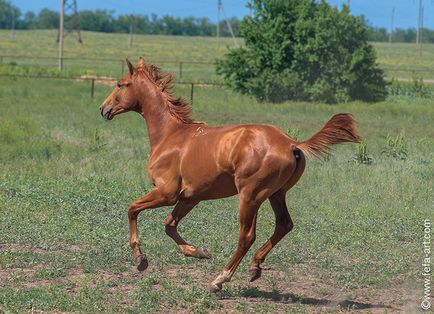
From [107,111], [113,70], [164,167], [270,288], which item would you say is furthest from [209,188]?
[113,70]

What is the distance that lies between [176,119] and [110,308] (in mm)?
2318

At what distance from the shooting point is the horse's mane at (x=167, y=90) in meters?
8.76

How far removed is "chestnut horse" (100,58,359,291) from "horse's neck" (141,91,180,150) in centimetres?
1

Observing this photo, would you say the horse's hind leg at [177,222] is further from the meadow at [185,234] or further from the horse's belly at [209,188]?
the meadow at [185,234]

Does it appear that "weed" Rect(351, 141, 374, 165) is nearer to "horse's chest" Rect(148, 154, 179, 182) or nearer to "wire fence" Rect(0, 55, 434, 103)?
"horse's chest" Rect(148, 154, 179, 182)

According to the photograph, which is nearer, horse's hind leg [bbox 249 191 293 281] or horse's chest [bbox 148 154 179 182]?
Answer: horse's hind leg [bbox 249 191 293 281]

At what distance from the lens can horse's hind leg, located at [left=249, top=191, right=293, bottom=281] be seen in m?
7.86

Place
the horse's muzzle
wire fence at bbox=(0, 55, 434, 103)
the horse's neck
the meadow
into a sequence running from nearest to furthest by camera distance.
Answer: the meadow < the horse's neck < the horse's muzzle < wire fence at bbox=(0, 55, 434, 103)

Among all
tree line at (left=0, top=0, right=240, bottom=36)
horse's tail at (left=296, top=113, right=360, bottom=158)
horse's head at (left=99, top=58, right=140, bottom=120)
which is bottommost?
horse's tail at (left=296, top=113, right=360, bottom=158)

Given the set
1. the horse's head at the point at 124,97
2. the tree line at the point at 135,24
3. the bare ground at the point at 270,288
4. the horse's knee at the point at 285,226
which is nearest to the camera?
the bare ground at the point at 270,288

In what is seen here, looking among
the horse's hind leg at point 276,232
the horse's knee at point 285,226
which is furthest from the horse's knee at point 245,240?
the horse's knee at point 285,226

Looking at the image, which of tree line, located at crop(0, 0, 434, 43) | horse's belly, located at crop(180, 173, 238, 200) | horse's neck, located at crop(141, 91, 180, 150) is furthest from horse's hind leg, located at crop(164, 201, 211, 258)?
tree line, located at crop(0, 0, 434, 43)

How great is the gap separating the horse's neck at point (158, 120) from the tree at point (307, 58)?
25751mm

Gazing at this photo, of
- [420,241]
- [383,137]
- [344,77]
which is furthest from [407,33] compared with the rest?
[420,241]
